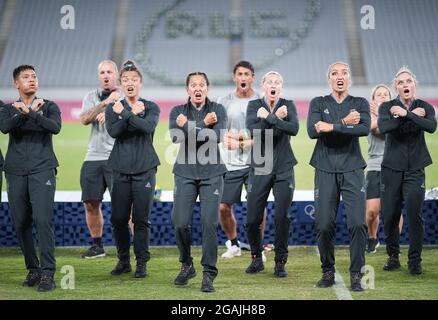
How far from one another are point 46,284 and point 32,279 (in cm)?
32

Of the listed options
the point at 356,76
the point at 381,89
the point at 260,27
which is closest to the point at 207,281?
the point at 381,89

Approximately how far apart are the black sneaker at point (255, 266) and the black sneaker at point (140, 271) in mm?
935

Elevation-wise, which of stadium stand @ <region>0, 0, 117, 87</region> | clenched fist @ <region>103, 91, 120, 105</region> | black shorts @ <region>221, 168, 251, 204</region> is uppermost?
stadium stand @ <region>0, 0, 117, 87</region>

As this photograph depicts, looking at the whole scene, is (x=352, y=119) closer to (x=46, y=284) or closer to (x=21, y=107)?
(x=21, y=107)

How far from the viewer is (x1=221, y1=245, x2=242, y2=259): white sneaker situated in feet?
27.5

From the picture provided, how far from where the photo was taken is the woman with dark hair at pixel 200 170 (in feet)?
21.9

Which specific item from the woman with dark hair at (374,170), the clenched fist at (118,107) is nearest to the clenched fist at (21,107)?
the clenched fist at (118,107)

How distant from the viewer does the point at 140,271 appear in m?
7.28

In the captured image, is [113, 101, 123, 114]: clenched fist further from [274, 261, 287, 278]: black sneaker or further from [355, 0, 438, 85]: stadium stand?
[355, 0, 438, 85]: stadium stand

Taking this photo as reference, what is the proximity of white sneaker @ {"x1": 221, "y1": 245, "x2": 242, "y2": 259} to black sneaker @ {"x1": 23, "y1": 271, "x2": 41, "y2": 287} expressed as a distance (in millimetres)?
2122

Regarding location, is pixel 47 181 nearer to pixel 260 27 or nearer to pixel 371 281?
pixel 371 281

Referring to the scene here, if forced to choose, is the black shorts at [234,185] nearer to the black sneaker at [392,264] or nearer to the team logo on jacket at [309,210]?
the team logo on jacket at [309,210]

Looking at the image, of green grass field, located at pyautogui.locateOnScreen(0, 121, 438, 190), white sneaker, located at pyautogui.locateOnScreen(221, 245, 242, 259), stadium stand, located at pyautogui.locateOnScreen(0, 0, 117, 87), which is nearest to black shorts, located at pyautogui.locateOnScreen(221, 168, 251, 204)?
white sneaker, located at pyautogui.locateOnScreen(221, 245, 242, 259)

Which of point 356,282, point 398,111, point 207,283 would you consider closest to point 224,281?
point 207,283
